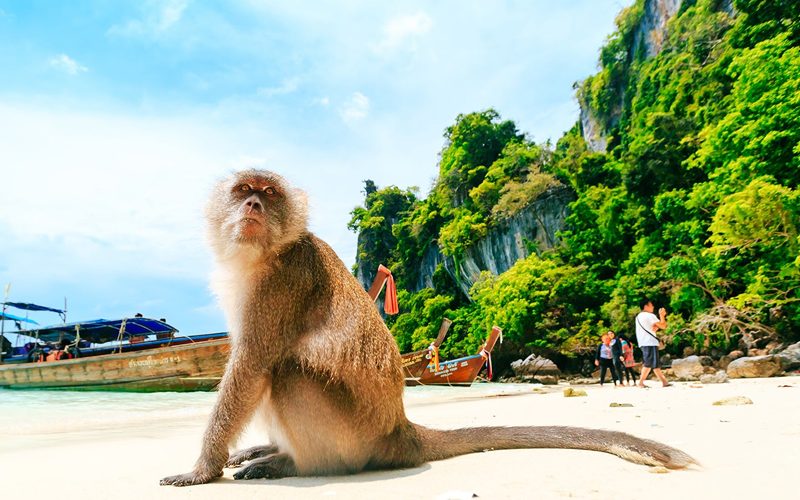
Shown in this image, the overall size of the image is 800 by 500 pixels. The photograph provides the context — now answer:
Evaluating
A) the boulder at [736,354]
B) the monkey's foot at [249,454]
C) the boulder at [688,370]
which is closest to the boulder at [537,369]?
the boulder at [736,354]

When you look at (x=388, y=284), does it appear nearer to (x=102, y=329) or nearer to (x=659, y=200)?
(x=659, y=200)

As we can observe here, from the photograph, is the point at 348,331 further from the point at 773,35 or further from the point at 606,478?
the point at 773,35

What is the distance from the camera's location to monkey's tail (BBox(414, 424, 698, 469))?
9.29ft

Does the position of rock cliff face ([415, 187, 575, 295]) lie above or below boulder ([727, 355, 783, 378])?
above

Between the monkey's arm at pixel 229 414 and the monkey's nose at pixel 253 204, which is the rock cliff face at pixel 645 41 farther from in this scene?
the monkey's arm at pixel 229 414

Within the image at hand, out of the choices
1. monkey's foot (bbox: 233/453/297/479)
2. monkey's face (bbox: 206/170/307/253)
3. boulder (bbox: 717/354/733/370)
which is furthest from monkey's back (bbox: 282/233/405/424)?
boulder (bbox: 717/354/733/370)

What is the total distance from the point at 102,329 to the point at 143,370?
7402mm

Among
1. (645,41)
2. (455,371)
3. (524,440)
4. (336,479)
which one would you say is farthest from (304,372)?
(645,41)

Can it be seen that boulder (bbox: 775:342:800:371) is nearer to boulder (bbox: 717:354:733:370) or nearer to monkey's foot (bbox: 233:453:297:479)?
boulder (bbox: 717:354:733:370)

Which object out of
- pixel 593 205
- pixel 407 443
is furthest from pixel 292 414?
pixel 593 205

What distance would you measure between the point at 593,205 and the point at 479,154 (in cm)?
1886

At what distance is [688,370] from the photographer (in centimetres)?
1653

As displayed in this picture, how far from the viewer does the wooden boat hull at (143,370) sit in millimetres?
19469

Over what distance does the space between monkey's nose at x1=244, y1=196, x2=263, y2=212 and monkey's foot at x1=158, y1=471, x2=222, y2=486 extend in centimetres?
147
